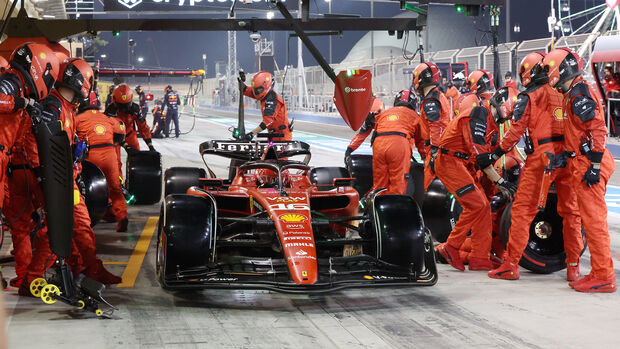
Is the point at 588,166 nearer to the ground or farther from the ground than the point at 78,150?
nearer to the ground

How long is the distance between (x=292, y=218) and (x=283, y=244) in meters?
0.34

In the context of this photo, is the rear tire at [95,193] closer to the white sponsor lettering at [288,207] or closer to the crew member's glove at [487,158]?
the white sponsor lettering at [288,207]

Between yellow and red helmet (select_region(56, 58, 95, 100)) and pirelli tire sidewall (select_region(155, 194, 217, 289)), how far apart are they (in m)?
1.32

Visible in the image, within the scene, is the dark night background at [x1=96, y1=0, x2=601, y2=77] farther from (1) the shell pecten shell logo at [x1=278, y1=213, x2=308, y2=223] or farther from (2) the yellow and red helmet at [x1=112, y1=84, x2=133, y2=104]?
(1) the shell pecten shell logo at [x1=278, y1=213, x2=308, y2=223]

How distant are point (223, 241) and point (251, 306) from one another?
59 cm

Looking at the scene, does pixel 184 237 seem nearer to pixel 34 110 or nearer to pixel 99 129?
pixel 34 110

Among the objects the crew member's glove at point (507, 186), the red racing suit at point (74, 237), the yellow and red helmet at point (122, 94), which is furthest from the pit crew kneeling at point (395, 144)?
the yellow and red helmet at point (122, 94)

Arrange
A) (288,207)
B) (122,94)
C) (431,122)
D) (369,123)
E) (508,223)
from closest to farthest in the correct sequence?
(288,207) < (508,223) < (431,122) < (369,123) < (122,94)

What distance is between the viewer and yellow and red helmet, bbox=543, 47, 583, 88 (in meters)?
7.16

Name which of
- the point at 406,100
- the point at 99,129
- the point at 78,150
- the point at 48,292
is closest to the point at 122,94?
the point at 99,129

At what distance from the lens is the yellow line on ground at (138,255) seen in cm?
752

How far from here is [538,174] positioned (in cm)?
735

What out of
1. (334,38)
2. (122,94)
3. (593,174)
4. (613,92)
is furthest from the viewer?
(334,38)

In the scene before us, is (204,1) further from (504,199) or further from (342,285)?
(342,285)
